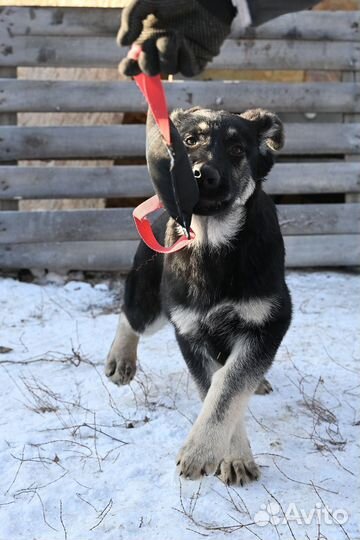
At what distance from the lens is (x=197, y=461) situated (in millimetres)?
2729

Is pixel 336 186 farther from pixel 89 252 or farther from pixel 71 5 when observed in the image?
pixel 71 5

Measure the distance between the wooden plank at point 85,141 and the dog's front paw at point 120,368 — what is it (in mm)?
2634

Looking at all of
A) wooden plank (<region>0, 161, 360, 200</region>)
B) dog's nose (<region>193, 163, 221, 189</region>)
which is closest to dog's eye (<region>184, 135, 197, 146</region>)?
dog's nose (<region>193, 163, 221, 189</region>)

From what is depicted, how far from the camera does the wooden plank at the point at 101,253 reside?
6.25 meters

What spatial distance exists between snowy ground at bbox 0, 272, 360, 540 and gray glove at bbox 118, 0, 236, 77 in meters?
1.71

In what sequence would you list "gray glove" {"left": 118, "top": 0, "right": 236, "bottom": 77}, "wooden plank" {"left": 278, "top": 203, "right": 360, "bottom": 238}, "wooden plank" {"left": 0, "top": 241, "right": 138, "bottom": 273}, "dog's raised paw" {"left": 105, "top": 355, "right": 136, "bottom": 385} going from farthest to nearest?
"wooden plank" {"left": 278, "top": 203, "right": 360, "bottom": 238}
"wooden plank" {"left": 0, "top": 241, "right": 138, "bottom": 273}
"dog's raised paw" {"left": 105, "top": 355, "right": 136, "bottom": 385}
"gray glove" {"left": 118, "top": 0, "right": 236, "bottom": 77}

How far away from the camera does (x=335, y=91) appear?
6465mm

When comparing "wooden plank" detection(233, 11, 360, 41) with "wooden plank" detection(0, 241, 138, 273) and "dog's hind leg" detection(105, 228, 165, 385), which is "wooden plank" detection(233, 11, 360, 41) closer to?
"wooden plank" detection(0, 241, 138, 273)

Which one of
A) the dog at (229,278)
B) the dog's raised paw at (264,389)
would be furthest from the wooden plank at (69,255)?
the dog at (229,278)

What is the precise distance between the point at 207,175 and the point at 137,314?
1470mm

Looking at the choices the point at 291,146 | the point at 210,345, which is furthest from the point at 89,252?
the point at 210,345

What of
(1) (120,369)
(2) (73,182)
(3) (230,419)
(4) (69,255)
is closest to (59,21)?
(2) (73,182)

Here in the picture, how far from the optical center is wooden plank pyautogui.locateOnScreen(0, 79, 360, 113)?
6.08 m

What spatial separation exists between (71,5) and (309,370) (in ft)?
13.1
